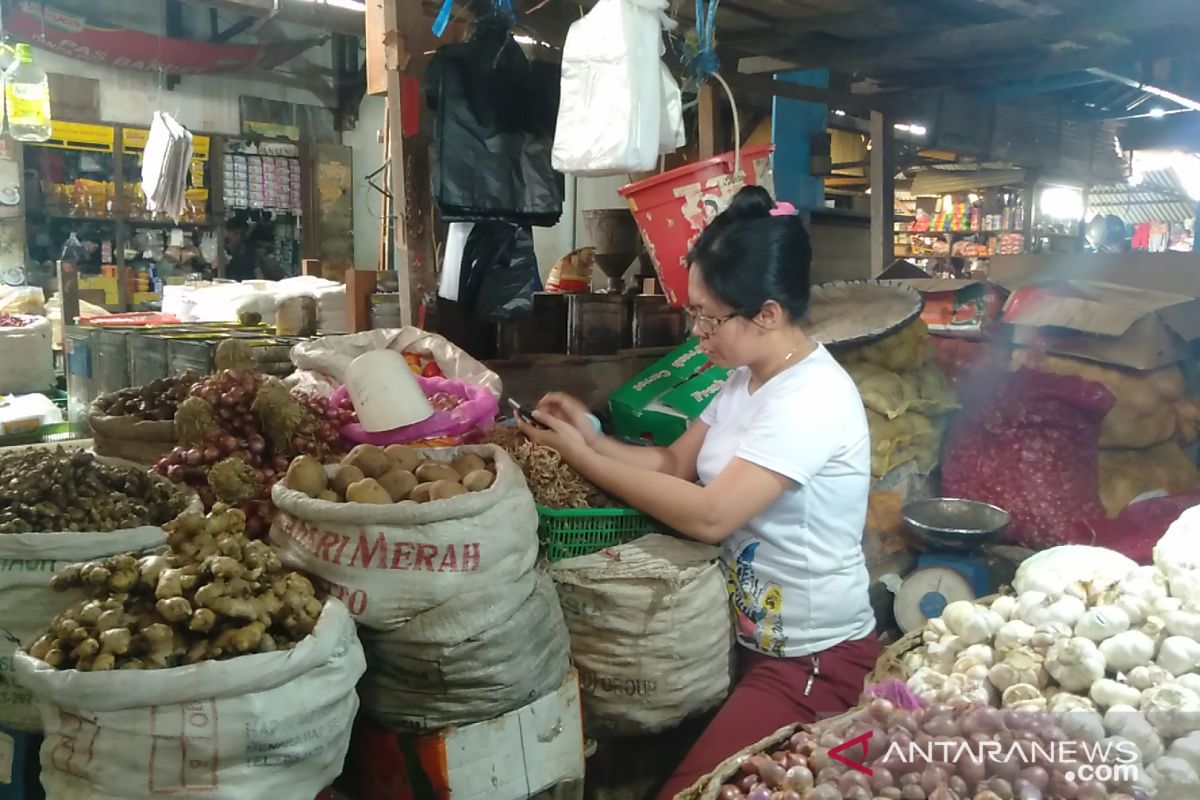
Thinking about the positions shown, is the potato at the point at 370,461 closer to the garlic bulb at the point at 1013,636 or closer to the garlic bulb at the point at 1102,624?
the garlic bulb at the point at 1013,636

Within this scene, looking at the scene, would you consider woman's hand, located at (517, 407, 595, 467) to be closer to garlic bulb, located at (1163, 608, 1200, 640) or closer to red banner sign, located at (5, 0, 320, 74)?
garlic bulb, located at (1163, 608, 1200, 640)

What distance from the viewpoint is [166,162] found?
18.9ft

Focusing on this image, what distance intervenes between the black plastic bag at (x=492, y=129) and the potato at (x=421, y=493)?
1.16m

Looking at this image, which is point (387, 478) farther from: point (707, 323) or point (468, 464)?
point (707, 323)

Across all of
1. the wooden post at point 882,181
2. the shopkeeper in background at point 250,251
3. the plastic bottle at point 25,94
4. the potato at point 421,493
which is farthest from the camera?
the shopkeeper in background at point 250,251

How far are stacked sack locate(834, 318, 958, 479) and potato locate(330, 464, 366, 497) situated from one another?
1.71 m

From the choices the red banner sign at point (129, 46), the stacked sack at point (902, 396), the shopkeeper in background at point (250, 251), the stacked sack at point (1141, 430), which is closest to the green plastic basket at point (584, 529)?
the stacked sack at point (902, 396)

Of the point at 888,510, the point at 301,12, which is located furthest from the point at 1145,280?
the point at 301,12

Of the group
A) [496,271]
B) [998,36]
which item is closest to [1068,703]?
[496,271]

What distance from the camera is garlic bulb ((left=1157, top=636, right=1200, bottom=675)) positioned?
1510mm

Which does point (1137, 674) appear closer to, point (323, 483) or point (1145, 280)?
point (323, 483)

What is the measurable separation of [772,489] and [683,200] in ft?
3.21

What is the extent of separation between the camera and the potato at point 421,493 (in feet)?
5.15

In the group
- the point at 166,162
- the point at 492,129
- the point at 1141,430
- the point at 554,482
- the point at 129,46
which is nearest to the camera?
the point at 554,482
